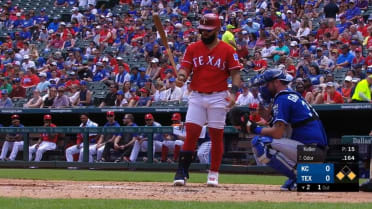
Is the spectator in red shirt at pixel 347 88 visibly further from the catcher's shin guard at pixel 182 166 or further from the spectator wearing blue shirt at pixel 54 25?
the spectator wearing blue shirt at pixel 54 25

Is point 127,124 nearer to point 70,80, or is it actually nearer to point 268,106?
point 70,80

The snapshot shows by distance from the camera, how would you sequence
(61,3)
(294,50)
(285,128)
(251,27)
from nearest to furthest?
(285,128)
(294,50)
(251,27)
(61,3)

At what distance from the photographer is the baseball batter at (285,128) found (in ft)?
21.9

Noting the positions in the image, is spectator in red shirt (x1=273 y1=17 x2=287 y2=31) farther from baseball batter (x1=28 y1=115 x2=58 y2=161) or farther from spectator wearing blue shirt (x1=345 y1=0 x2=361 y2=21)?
baseball batter (x1=28 y1=115 x2=58 y2=161)

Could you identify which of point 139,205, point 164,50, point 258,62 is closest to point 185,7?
point 164,50

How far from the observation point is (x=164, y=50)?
19172 millimetres

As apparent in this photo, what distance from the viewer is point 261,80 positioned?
7.00m

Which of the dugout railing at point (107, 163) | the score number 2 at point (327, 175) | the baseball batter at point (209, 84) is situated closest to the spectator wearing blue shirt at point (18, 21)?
the dugout railing at point (107, 163)

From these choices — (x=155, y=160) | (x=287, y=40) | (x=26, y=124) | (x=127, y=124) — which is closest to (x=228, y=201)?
(x=155, y=160)

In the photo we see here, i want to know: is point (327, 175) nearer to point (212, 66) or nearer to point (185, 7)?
point (212, 66)

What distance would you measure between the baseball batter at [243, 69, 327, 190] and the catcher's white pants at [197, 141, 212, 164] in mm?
5802

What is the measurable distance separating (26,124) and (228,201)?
12973 mm

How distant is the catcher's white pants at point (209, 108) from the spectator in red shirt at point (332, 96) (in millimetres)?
5903
